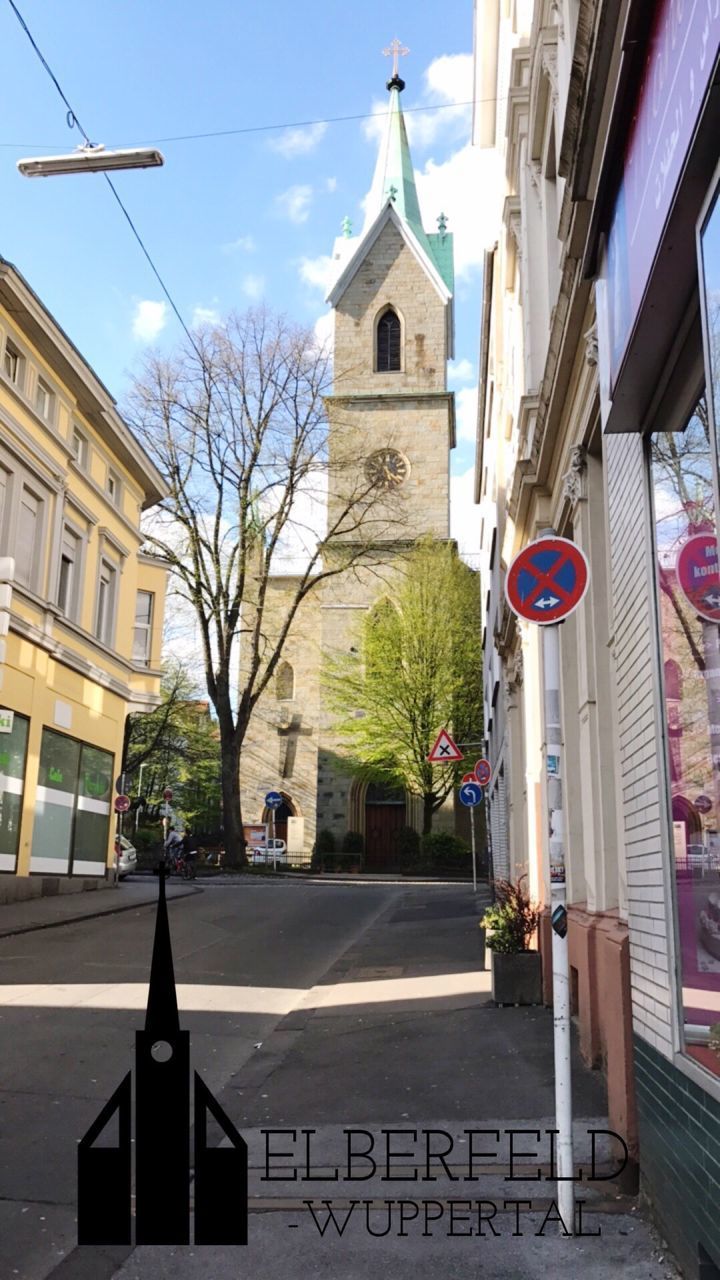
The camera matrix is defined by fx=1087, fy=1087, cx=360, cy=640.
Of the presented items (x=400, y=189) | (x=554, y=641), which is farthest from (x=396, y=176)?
(x=554, y=641)

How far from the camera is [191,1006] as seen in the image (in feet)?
32.8

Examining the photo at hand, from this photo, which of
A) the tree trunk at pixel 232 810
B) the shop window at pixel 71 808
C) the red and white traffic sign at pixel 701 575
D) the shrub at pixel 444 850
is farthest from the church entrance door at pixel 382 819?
the red and white traffic sign at pixel 701 575

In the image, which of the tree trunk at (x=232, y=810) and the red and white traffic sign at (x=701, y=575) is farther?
the tree trunk at (x=232, y=810)

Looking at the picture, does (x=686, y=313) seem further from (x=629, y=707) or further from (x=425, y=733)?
(x=425, y=733)

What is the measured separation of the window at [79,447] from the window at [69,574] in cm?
176

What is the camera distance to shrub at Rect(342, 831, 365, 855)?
4850 cm

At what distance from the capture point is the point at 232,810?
3494 cm

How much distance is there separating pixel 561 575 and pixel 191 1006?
6.53 m

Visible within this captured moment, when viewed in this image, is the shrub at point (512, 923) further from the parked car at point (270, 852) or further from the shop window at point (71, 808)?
the parked car at point (270, 852)

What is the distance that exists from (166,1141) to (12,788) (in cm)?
2037

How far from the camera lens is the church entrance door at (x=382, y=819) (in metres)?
49.5

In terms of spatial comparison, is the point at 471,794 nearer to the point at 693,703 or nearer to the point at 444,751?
the point at 444,751

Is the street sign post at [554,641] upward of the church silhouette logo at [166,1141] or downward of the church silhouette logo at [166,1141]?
upward

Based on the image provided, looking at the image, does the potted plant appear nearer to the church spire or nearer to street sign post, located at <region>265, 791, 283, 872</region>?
street sign post, located at <region>265, 791, 283, 872</region>
